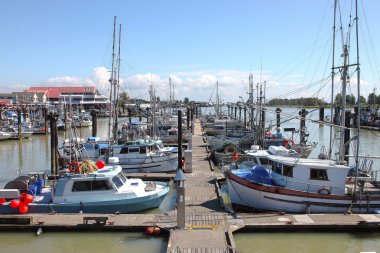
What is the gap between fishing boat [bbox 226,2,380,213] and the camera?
644 inches

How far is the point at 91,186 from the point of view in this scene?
16.7 m

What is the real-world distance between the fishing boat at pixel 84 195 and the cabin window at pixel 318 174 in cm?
732

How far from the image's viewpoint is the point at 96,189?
16719 millimetres

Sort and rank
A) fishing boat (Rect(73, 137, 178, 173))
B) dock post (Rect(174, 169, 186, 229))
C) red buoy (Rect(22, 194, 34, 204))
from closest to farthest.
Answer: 1. dock post (Rect(174, 169, 186, 229))
2. red buoy (Rect(22, 194, 34, 204))
3. fishing boat (Rect(73, 137, 178, 173))

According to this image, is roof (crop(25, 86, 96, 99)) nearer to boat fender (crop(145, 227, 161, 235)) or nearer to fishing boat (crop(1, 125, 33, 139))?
fishing boat (crop(1, 125, 33, 139))

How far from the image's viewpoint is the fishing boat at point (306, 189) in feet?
53.7

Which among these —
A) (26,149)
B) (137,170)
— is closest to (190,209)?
(137,170)

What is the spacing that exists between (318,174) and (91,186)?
10.1m

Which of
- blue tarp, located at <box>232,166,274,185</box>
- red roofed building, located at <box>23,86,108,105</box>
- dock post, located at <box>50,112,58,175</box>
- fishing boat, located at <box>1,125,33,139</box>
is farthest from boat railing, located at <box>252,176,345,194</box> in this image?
red roofed building, located at <box>23,86,108,105</box>

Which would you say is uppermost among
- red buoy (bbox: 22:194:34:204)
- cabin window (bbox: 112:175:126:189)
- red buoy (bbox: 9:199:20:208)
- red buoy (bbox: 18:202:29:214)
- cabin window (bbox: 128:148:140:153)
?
cabin window (bbox: 128:148:140:153)

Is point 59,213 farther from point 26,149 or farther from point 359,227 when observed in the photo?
point 26,149

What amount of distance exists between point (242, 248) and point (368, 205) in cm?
652

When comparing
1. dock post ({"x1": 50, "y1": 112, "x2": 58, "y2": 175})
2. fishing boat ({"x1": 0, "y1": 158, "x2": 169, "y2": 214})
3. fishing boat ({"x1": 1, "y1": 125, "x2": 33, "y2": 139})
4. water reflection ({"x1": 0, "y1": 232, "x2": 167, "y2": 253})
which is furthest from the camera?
fishing boat ({"x1": 1, "y1": 125, "x2": 33, "y2": 139})

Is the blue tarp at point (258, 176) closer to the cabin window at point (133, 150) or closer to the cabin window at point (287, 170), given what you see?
the cabin window at point (287, 170)
